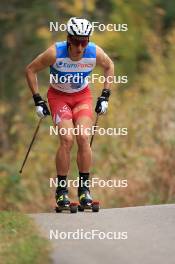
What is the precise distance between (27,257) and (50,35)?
18.2 m

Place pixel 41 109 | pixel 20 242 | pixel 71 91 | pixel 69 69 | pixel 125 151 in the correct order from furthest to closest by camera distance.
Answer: pixel 125 151
pixel 71 91
pixel 41 109
pixel 69 69
pixel 20 242

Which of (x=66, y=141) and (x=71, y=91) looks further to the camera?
(x=71, y=91)

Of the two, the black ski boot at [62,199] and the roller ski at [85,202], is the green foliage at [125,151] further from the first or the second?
the black ski boot at [62,199]

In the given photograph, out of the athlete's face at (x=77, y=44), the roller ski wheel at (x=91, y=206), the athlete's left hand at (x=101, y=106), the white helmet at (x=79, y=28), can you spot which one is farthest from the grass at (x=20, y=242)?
the white helmet at (x=79, y=28)

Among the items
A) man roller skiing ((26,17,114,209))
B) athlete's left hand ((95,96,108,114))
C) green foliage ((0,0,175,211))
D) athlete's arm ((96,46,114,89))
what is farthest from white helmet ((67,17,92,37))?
green foliage ((0,0,175,211))

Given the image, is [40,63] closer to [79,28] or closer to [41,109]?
[41,109]

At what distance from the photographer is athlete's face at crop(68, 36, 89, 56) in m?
10.1

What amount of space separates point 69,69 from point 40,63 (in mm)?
317

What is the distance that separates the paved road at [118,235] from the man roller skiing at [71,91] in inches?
20.6

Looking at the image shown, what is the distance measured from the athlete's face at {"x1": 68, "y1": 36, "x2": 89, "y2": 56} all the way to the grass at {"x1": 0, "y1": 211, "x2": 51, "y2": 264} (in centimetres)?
180

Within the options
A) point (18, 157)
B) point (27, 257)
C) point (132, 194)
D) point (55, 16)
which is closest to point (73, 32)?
point (27, 257)

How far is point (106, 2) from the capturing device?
1321 inches

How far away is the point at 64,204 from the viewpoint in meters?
10.6

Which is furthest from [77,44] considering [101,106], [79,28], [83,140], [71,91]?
[83,140]
